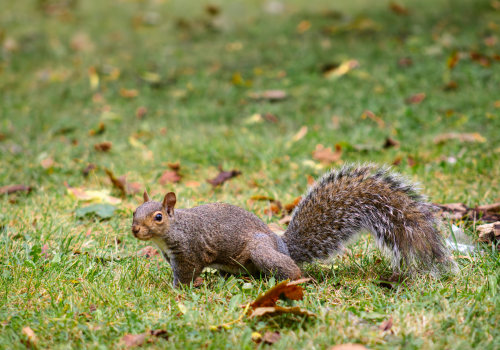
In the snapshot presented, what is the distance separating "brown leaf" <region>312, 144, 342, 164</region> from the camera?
450 cm

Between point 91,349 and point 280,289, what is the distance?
2.63 feet

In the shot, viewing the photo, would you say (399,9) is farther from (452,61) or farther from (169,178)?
(169,178)

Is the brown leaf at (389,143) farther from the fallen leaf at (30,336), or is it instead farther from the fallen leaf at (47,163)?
the fallen leaf at (30,336)

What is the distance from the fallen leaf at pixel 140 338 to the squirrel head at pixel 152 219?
0.48 meters

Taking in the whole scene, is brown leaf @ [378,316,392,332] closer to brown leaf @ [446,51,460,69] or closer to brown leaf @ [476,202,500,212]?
brown leaf @ [476,202,500,212]

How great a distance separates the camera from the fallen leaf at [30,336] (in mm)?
1994

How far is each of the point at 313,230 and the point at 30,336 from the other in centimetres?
137

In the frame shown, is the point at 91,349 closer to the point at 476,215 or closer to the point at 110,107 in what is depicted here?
the point at 476,215

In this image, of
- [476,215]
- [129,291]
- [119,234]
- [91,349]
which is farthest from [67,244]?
[476,215]

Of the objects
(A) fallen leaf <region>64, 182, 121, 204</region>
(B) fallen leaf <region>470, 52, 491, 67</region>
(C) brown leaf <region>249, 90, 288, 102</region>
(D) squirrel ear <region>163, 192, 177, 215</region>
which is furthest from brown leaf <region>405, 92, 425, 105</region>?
(D) squirrel ear <region>163, 192, 177, 215</region>

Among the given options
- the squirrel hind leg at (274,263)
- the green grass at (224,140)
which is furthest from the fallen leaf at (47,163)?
the squirrel hind leg at (274,263)

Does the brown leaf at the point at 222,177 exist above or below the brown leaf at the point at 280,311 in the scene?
below

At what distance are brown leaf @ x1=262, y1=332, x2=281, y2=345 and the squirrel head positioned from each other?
0.74 meters

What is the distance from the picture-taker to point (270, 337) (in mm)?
2045
